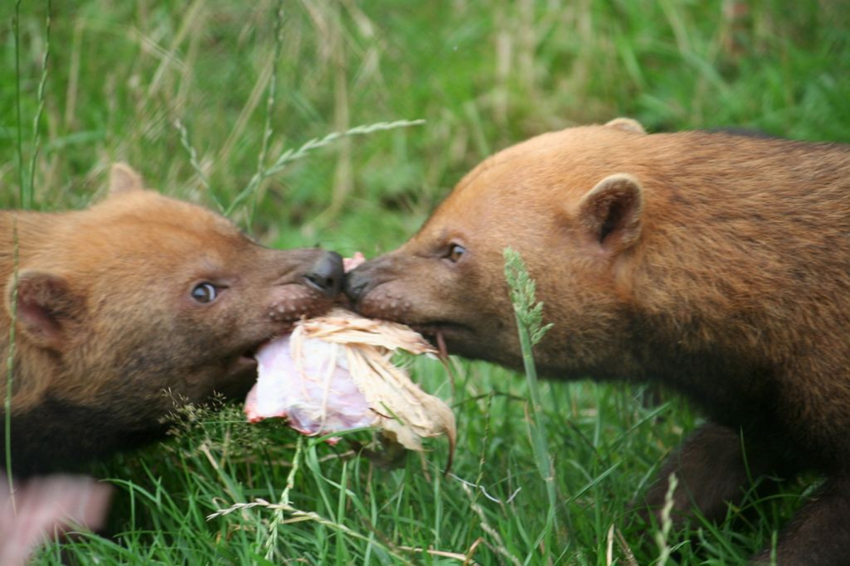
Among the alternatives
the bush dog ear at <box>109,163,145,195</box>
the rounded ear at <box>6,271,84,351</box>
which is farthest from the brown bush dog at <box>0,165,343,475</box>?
the bush dog ear at <box>109,163,145,195</box>

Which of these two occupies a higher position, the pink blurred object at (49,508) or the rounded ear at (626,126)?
the rounded ear at (626,126)

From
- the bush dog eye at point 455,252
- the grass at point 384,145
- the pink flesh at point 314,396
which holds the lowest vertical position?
the grass at point 384,145

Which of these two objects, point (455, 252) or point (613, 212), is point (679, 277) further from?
point (455, 252)

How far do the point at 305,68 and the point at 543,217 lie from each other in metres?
4.15

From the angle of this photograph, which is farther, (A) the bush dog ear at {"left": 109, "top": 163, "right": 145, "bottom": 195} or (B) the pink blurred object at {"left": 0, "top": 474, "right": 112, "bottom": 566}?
(A) the bush dog ear at {"left": 109, "top": 163, "right": 145, "bottom": 195}

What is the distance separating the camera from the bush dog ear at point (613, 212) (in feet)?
14.3

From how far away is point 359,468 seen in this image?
5258 mm

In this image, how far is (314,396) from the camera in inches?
175

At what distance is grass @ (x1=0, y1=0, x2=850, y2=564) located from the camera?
479 cm

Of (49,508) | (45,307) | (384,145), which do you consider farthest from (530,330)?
(384,145)

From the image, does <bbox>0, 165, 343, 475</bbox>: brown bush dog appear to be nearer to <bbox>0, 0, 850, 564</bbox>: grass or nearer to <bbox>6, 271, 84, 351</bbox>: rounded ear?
<bbox>6, 271, 84, 351</bbox>: rounded ear

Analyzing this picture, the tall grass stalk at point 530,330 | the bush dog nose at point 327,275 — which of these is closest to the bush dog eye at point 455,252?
the bush dog nose at point 327,275

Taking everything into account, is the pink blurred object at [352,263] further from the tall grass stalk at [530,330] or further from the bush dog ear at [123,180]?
the tall grass stalk at [530,330]

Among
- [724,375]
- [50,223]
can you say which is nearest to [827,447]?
[724,375]
